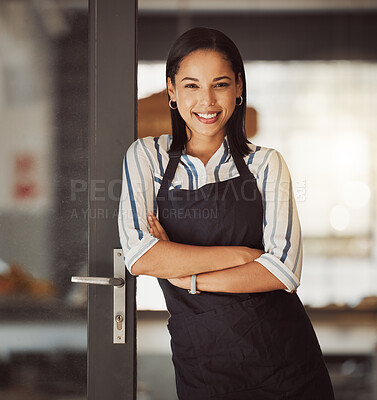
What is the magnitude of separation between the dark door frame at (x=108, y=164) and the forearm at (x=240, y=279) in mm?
267

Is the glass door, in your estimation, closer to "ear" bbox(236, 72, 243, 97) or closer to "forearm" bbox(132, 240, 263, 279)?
"forearm" bbox(132, 240, 263, 279)

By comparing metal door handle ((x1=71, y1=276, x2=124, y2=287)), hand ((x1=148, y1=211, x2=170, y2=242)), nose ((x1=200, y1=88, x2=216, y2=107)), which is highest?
nose ((x1=200, y1=88, x2=216, y2=107))

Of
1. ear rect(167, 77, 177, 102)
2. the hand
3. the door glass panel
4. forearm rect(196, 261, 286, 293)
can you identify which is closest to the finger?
the hand

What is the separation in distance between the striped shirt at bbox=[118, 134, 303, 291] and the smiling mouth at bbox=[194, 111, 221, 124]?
75 mm

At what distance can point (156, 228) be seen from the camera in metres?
1.38

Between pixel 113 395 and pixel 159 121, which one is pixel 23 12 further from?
pixel 113 395

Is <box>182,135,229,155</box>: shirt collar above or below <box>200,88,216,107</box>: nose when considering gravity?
below

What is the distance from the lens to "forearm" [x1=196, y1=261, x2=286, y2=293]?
4.34 ft

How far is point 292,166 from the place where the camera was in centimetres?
145

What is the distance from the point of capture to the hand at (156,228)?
1.37 metres

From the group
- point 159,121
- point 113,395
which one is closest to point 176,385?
point 113,395

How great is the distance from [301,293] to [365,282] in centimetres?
19

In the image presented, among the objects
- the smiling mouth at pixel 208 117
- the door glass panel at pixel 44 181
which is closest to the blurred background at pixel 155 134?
the door glass panel at pixel 44 181

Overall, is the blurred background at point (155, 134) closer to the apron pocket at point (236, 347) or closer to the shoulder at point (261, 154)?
the shoulder at point (261, 154)
